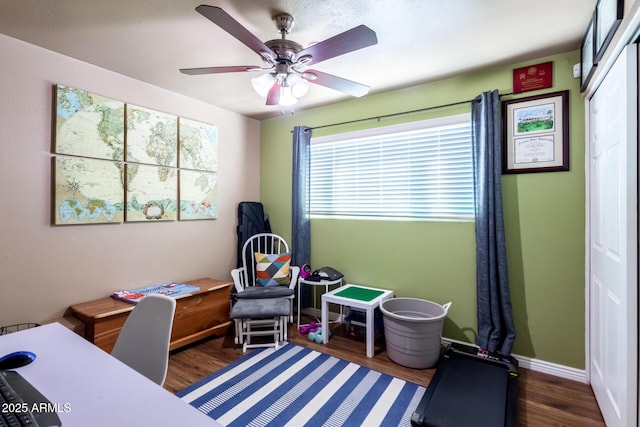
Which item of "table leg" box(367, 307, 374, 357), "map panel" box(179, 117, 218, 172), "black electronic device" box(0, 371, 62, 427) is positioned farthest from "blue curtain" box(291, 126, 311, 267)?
"black electronic device" box(0, 371, 62, 427)

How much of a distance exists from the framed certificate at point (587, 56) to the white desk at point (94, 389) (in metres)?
2.67

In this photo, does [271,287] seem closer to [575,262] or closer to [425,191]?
[425,191]

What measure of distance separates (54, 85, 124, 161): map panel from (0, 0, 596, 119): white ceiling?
297 mm

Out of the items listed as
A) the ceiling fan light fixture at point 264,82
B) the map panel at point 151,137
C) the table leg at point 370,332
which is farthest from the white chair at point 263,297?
the ceiling fan light fixture at point 264,82

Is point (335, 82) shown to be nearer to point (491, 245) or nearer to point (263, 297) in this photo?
point (491, 245)

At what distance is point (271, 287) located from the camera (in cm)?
303

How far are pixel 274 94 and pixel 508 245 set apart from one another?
2180 mm

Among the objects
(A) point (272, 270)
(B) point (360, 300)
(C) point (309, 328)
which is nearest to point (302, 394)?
(B) point (360, 300)

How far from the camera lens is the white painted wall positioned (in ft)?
6.75

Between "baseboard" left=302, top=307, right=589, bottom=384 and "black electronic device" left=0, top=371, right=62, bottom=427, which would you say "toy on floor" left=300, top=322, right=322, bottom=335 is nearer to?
"baseboard" left=302, top=307, right=589, bottom=384

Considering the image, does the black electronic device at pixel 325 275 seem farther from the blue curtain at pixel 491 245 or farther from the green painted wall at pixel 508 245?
the blue curtain at pixel 491 245

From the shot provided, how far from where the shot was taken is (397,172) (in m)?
2.97

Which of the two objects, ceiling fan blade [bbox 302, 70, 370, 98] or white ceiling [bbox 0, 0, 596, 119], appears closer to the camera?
white ceiling [bbox 0, 0, 596, 119]

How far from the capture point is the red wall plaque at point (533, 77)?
2.26 metres
